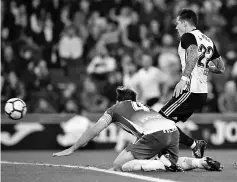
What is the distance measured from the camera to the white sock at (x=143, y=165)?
9109mm

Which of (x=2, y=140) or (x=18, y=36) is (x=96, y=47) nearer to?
(x=18, y=36)

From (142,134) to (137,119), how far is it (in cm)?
20

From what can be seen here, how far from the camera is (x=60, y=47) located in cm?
1898

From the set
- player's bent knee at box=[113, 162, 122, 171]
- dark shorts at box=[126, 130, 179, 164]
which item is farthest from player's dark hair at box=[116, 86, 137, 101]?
player's bent knee at box=[113, 162, 122, 171]

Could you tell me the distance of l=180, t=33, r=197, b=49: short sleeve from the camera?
392 inches

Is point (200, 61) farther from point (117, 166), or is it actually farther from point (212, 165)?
point (117, 166)

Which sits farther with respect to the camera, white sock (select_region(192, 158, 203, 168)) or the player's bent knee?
the player's bent knee

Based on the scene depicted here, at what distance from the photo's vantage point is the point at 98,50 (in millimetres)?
18547

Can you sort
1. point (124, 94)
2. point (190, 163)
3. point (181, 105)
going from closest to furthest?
point (190, 163) < point (124, 94) < point (181, 105)

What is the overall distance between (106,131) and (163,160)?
7284 mm

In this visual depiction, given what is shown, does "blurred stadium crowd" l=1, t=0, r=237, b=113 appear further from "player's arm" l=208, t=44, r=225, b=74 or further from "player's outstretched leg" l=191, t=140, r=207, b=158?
"player's outstretched leg" l=191, t=140, r=207, b=158

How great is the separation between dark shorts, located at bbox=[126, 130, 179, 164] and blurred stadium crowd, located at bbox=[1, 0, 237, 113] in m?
6.66

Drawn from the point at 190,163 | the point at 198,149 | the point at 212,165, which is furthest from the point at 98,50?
the point at 212,165

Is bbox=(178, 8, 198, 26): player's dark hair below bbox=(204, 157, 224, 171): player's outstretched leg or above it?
above
